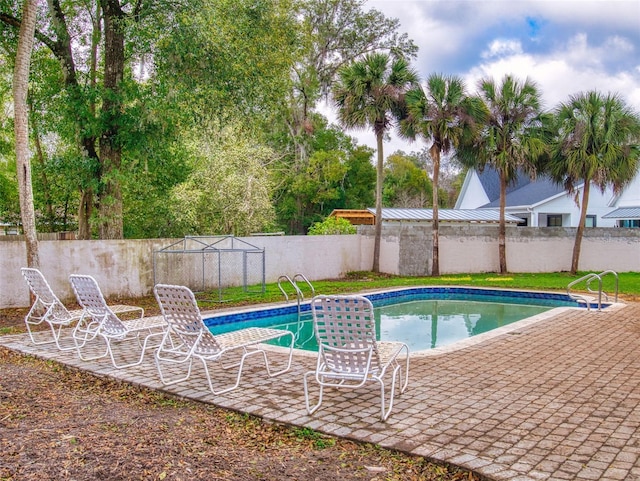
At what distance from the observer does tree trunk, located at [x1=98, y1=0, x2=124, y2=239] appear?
11.5 m

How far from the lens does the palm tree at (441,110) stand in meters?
16.8

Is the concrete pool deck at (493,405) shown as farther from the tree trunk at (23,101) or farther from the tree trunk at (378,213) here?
the tree trunk at (378,213)

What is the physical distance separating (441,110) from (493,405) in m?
13.8

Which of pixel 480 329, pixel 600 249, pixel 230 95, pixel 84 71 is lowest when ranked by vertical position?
pixel 480 329

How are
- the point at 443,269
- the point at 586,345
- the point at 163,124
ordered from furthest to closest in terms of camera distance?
the point at 443,269
the point at 163,124
the point at 586,345

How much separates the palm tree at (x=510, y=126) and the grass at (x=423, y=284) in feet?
12.2

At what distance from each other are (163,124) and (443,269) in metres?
11.0

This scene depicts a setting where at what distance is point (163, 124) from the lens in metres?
11.5

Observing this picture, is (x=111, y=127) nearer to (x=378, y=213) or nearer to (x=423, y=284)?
(x=378, y=213)

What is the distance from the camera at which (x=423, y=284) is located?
15.2 metres

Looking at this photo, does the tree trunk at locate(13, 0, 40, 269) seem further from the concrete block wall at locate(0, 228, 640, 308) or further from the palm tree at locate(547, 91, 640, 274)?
the palm tree at locate(547, 91, 640, 274)

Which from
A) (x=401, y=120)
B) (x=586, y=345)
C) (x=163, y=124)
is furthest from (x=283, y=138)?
(x=586, y=345)

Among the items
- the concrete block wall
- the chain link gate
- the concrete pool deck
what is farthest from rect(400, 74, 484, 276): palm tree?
the concrete pool deck

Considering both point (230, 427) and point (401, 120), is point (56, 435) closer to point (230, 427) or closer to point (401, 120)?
point (230, 427)
